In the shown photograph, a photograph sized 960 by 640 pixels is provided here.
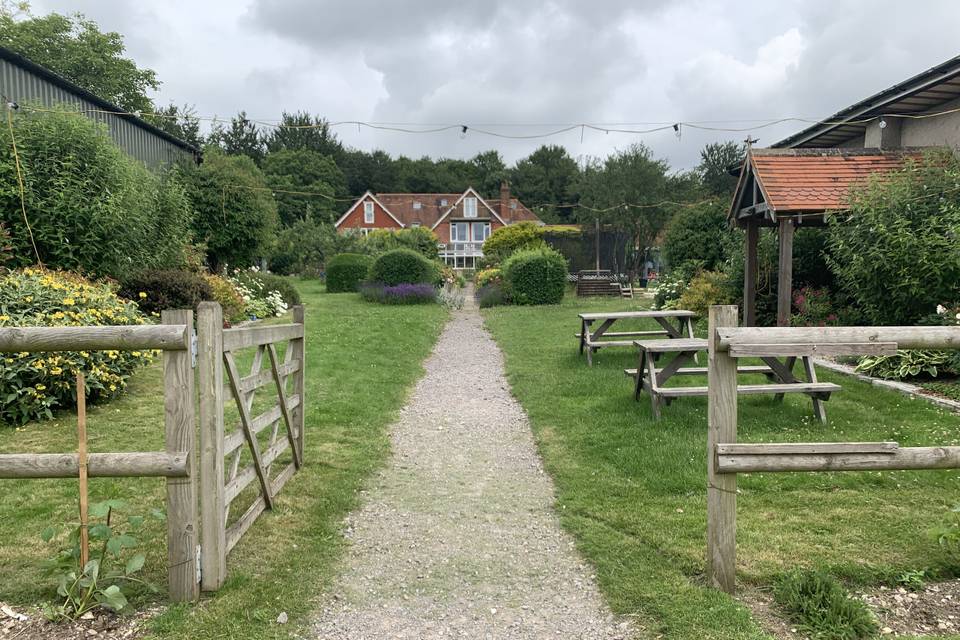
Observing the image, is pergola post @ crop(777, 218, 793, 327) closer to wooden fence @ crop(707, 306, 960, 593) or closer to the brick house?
wooden fence @ crop(707, 306, 960, 593)

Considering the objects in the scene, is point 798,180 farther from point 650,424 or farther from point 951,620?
point 951,620

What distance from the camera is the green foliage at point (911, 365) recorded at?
799 centimetres

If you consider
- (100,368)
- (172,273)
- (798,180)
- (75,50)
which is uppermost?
(75,50)

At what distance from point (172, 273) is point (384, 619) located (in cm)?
1051

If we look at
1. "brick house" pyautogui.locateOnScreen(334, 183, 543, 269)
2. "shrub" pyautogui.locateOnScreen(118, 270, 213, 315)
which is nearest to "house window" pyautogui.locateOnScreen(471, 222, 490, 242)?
"brick house" pyautogui.locateOnScreen(334, 183, 543, 269)

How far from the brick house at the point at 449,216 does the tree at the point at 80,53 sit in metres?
19.0

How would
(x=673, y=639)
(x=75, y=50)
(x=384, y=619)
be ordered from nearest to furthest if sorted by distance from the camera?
(x=673, y=639) → (x=384, y=619) → (x=75, y=50)

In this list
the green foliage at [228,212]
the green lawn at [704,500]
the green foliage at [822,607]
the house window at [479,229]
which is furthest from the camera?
the house window at [479,229]

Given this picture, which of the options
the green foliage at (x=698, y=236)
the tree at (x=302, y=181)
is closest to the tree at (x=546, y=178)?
the tree at (x=302, y=181)

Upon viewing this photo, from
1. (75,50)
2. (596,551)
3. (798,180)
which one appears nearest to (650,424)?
(596,551)

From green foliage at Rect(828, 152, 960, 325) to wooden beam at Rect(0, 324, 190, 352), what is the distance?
889 centimetres

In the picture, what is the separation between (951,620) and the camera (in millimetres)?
2982

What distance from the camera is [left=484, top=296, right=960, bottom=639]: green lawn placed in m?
3.32

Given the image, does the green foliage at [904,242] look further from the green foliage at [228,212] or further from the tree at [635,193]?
the tree at [635,193]
